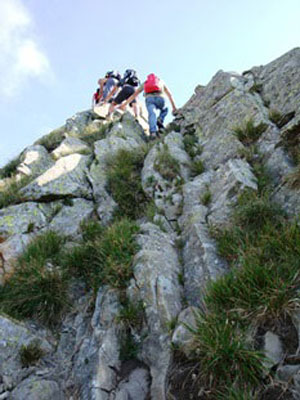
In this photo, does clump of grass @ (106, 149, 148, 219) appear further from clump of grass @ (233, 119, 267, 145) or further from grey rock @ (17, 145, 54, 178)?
grey rock @ (17, 145, 54, 178)

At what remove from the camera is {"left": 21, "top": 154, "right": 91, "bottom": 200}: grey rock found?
8508mm

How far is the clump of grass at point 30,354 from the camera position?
187 inches

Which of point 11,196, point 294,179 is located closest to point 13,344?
point 11,196

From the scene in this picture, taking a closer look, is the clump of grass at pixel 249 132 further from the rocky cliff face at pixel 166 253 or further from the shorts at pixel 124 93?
the shorts at pixel 124 93

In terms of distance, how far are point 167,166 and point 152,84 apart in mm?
6174

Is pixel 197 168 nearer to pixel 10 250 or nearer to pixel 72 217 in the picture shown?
pixel 72 217

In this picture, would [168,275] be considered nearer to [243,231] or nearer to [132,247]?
[132,247]

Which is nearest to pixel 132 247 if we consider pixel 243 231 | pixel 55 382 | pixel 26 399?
pixel 243 231

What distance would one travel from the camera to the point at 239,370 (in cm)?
330

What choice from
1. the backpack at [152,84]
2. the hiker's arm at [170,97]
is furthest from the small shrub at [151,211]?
the hiker's arm at [170,97]

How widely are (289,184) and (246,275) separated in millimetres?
2734

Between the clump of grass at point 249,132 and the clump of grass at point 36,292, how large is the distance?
6.33 m

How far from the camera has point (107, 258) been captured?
565 centimetres

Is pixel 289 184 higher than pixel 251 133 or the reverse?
the reverse
